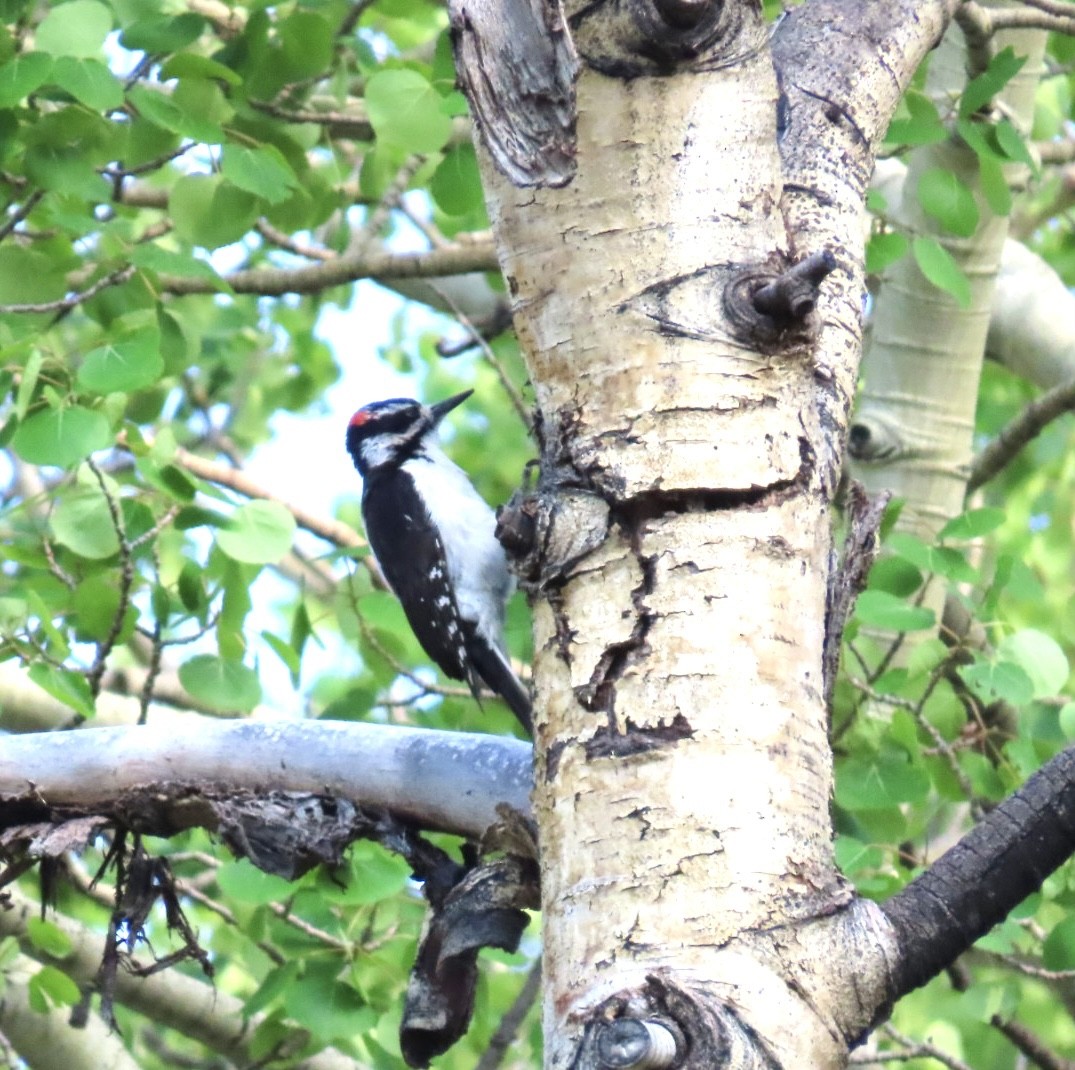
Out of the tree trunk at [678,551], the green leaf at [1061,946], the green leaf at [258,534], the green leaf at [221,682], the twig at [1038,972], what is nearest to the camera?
the tree trunk at [678,551]

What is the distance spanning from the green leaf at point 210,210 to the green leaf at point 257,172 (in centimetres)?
8

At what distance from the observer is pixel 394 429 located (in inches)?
230

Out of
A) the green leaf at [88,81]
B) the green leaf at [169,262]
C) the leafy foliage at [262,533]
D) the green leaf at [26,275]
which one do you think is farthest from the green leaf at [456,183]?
the green leaf at [26,275]

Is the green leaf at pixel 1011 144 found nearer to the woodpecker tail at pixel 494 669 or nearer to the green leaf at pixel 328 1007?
the woodpecker tail at pixel 494 669

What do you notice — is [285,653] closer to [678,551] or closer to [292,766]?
[292,766]

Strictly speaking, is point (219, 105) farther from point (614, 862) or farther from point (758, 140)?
point (614, 862)

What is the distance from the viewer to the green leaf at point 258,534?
10.7 feet

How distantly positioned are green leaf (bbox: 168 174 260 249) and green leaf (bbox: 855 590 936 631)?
1.65m

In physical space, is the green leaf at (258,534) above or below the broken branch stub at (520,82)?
below

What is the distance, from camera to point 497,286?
18.5 feet

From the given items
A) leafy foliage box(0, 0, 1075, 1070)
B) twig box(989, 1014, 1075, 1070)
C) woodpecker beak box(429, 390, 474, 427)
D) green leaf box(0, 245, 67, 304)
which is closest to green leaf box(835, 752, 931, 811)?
leafy foliage box(0, 0, 1075, 1070)

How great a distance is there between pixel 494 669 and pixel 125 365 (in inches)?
85.1

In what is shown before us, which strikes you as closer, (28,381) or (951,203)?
(28,381)

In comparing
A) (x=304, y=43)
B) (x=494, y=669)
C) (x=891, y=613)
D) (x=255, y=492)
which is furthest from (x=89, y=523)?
(x=494, y=669)
